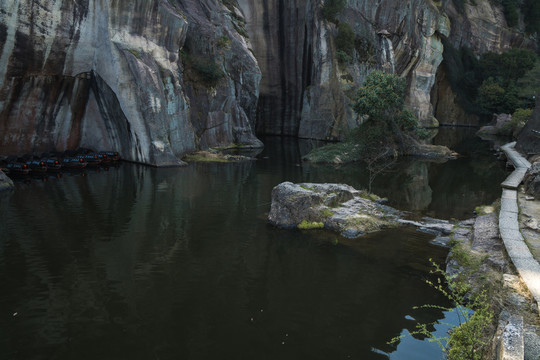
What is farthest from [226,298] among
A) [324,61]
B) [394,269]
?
[324,61]

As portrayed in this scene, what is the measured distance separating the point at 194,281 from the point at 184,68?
Answer: 1266 inches

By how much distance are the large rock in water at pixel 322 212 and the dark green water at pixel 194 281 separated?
70 centimetres

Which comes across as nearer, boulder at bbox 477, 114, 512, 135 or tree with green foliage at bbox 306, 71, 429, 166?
tree with green foliage at bbox 306, 71, 429, 166

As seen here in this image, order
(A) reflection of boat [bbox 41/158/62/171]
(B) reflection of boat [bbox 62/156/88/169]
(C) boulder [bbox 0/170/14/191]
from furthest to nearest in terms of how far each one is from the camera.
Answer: (B) reflection of boat [bbox 62/156/88/169] → (A) reflection of boat [bbox 41/158/62/171] → (C) boulder [bbox 0/170/14/191]

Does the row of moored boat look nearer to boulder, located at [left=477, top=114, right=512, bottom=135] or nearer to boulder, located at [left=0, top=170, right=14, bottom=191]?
boulder, located at [left=0, top=170, right=14, bottom=191]

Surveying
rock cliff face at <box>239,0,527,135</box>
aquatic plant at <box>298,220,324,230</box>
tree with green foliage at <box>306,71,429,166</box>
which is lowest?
aquatic plant at <box>298,220,324,230</box>

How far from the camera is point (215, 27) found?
148ft

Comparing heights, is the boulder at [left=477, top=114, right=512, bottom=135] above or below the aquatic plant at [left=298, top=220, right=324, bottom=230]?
above

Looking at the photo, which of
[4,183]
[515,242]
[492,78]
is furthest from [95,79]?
[492,78]

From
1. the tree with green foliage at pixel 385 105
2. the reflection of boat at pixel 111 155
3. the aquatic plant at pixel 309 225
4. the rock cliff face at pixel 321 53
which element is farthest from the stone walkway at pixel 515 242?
the rock cliff face at pixel 321 53

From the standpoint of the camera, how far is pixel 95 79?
3184 centimetres

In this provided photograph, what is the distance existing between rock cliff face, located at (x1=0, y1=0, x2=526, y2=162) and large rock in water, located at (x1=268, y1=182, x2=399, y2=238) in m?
16.7

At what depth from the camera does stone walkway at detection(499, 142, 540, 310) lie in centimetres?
1004

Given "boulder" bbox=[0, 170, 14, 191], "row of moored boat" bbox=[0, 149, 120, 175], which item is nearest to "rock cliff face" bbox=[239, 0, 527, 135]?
"row of moored boat" bbox=[0, 149, 120, 175]
